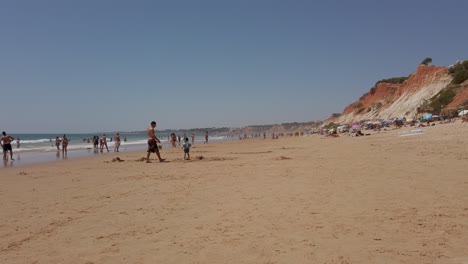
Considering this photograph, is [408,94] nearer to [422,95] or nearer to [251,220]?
[422,95]

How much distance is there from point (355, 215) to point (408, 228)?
0.82 metres

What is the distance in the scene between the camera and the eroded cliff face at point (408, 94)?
180ft

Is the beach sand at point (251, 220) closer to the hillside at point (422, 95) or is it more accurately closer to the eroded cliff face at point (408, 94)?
the hillside at point (422, 95)

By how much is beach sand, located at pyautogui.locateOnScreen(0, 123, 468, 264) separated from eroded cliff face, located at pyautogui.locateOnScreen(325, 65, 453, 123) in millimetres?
50531

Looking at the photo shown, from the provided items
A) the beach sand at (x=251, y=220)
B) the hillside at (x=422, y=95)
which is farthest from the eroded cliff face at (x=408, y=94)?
the beach sand at (x=251, y=220)

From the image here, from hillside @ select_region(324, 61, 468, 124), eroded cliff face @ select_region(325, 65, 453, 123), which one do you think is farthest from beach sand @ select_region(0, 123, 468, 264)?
eroded cliff face @ select_region(325, 65, 453, 123)

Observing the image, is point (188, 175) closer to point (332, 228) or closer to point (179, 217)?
point (179, 217)

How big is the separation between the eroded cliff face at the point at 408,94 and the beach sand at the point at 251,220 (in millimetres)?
50531

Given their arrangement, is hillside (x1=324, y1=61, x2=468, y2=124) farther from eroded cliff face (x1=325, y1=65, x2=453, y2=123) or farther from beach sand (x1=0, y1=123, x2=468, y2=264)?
beach sand (x1=0, y1=123, x2=468, y2=264)

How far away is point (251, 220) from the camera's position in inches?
202

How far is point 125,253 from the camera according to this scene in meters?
4.04

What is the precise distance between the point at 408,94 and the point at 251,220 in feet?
212

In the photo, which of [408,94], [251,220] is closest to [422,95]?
[408,94]

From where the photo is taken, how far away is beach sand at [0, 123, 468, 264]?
389cm
